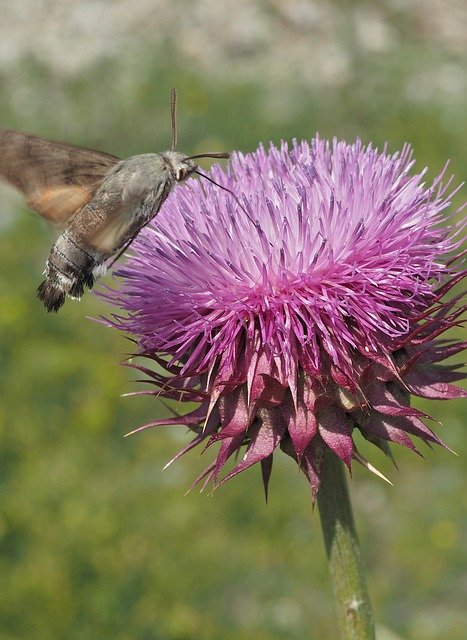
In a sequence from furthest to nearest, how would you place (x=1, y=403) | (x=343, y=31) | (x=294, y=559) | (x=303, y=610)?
(x=343, y=31), (x=1, y=403), (x=294, y=559), (x=303, y=610)

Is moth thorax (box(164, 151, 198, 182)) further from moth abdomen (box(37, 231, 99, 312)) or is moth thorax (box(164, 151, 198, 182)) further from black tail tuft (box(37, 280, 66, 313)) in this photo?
black tail tuft (box(37, 280, 66, 313))

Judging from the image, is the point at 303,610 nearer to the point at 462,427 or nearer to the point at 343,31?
the point at 462,427

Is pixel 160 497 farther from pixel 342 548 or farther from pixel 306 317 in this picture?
pixel 306 317

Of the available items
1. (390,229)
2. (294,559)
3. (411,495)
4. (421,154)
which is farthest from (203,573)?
(421,154)

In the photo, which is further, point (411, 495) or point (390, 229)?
point (411, 495)

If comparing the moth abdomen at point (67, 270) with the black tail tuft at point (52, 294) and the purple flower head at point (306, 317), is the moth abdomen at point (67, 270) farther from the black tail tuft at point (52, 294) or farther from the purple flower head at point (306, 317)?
the purple flower head at point (306, 317)
